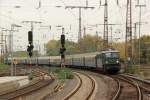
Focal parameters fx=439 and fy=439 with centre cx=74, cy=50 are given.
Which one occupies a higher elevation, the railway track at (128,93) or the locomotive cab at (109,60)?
the locomotive cab at (109,60)

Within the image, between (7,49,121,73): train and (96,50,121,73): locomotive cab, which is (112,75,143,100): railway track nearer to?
(7,49,121,73): train

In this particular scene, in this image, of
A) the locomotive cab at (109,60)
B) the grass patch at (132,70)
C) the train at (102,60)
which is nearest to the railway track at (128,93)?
the train at (102,60)

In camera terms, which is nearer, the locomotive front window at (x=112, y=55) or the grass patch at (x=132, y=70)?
the locomotive front window at (x=112, y=55)

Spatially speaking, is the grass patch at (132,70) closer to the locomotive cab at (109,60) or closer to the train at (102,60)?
the train at (102,60)

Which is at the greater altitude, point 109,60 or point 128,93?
point 109,60

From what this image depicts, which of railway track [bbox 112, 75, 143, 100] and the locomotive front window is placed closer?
railway track [bbox 112, 75, 143, 100]

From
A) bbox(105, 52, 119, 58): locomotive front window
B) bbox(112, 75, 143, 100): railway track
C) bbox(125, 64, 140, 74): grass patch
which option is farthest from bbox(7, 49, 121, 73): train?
bbox(112, 75, 143, 100): railway track

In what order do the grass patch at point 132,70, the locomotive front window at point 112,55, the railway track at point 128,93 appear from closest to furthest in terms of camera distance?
the railway track at point 128,93 < the locomotive front window at point 112,55 < the grass patch at point 132,70

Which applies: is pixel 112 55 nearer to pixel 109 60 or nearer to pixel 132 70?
pixel 109 60

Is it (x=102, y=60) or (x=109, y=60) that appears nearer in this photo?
(x=109, y=60)

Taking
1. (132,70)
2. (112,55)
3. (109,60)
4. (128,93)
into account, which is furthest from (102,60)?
(128,93)

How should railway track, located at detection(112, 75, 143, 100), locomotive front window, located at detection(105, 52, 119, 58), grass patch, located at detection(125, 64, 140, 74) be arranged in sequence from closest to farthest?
railway track, located at detection(112, 75, 143, 100), locomotive front window, located at detection(105, 52, 119, 58), grass patch, located at detection(125, 64, 140, 74)

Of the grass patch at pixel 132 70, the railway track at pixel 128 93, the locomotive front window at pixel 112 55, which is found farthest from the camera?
the grass patch at pixel 132 70

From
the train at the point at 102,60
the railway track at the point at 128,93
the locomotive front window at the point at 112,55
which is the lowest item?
the railway track at the point at 128,93
